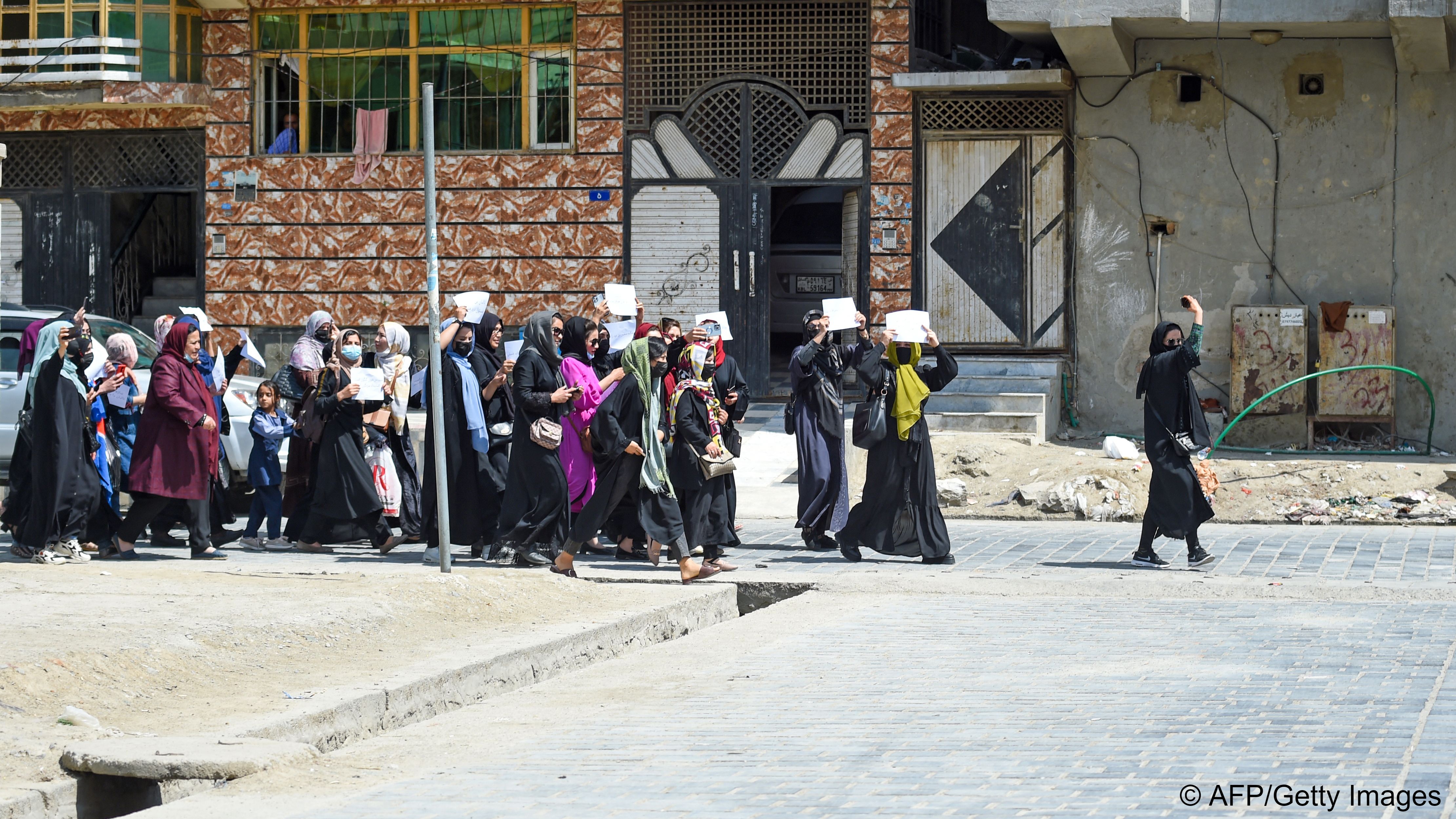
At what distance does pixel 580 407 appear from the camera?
428 inches

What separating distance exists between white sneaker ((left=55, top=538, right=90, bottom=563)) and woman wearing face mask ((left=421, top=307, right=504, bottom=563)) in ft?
7.35

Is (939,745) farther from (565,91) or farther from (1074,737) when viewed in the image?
(565,91)

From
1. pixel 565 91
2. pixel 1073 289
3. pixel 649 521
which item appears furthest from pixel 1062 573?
pixel 565 91

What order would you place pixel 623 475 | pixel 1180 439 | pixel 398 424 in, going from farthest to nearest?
pixel 398 424 → pixel 1180 439 → pixel 623 475

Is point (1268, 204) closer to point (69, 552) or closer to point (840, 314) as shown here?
point (840, 314)

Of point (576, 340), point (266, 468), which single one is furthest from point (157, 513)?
point (576, 340)

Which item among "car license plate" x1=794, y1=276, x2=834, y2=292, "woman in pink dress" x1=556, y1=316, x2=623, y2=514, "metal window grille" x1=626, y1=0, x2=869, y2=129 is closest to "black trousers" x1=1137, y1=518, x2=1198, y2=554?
"woman in pink dress" x1=556, y1=316, x2=623, y2=514

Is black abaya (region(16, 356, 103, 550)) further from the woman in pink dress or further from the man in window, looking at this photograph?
the man in window

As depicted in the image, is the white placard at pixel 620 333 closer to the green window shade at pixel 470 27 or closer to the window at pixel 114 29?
the green window shade at pixel 470 27

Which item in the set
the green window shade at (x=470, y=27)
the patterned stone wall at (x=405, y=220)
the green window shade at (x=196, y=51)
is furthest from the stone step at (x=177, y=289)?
the green window shade at (x=470, y=27)

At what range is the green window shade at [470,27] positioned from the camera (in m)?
19.6

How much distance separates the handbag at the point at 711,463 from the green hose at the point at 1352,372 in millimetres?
7218

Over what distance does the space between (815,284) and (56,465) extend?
10.5 meters

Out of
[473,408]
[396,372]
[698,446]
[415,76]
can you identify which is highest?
[415,76]
